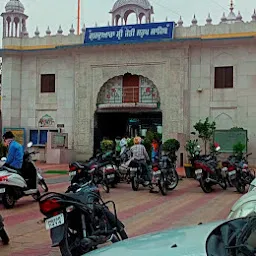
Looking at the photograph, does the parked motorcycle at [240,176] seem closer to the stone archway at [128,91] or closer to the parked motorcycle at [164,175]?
the parked motorcycle at [164,175]

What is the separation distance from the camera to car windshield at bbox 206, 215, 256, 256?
2.44 metres

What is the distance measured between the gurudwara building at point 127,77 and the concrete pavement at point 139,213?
10.3 m

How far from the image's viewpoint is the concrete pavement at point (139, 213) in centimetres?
589

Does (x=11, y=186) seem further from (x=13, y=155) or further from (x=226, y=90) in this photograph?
(x=226, y=90)

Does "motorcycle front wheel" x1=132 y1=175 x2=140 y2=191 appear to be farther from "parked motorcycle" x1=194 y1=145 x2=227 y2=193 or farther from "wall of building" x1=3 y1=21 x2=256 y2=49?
"wall of building" x1=3 y1=21 x2=256 y2=49

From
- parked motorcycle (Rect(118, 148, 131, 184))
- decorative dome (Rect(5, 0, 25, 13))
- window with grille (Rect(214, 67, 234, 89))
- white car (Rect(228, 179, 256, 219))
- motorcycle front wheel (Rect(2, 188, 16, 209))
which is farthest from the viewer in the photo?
decorative dome (Rect(5, 0, 25, 13))

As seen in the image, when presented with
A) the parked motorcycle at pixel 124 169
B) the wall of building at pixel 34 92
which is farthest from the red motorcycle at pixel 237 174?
the wall of building at pixel 34 92

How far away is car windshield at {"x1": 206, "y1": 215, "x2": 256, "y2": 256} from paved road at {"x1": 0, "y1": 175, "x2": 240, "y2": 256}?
2896mm

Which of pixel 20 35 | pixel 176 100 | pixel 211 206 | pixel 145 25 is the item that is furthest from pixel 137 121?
pixel 211 206

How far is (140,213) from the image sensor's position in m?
8.06

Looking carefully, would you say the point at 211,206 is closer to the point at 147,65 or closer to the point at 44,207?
the point at 44,207

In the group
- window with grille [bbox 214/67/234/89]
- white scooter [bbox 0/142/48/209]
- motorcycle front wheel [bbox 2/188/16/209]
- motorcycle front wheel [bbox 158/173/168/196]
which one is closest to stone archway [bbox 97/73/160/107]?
window with grille [bbox 214/67/234/89]

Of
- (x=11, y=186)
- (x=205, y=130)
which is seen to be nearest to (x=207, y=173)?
(x=11, y=186)

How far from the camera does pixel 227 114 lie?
21.8 metres
